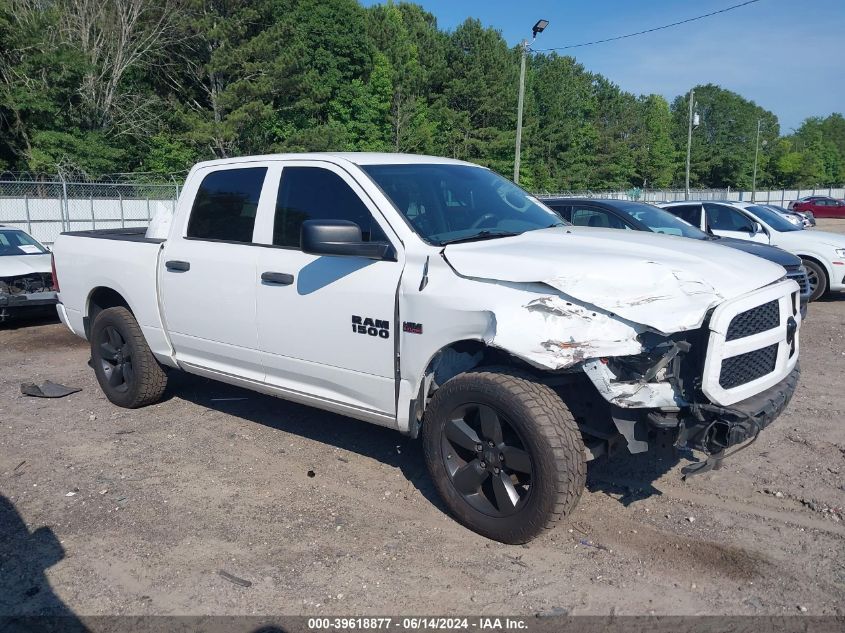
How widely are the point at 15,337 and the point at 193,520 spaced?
6.79 m

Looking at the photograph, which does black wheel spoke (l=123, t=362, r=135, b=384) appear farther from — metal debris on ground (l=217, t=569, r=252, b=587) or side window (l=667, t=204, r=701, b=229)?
side window (l=667, t=204, r=701, b=229)

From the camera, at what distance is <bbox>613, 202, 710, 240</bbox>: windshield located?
9.05 metres

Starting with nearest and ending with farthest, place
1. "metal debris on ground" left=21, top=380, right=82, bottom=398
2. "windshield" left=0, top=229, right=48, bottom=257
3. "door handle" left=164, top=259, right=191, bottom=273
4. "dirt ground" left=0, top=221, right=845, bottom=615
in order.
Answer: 1. "dirt ground" left=0, top=221, right=845, bottom=615
2. "door handle" left=164, top=259, right=191, bottom=273
3. "metal debris on ground" left=21, top=380, right=82, bottom=398
4. "windshield" left=0, top=229, right=48, bottom=257

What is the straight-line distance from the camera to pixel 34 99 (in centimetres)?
3197

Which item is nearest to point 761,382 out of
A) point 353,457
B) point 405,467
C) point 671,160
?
point 405,467

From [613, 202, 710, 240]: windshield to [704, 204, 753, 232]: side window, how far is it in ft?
11.7

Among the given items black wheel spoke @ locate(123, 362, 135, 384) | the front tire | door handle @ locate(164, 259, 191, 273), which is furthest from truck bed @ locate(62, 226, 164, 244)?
the front tire

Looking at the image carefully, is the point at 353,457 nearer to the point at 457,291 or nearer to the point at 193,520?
the point at 193,520

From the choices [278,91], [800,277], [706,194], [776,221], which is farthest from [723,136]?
[800,277]

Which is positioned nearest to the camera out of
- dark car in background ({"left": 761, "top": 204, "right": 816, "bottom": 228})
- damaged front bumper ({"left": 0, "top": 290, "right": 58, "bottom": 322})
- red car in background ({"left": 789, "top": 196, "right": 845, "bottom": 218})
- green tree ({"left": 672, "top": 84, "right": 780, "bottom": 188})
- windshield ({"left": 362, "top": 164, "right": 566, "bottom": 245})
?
windshield ({"left": 362, "top": 164, "right": 566, "bottom": 245})

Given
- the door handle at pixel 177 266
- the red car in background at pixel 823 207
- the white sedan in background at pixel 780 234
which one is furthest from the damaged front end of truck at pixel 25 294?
the red car in background at pixel 823 207

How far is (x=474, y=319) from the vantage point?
3586 millimetres

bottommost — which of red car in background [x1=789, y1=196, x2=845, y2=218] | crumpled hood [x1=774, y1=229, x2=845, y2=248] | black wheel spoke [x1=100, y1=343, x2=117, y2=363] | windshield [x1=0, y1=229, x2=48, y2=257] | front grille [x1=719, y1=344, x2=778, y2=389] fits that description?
red car in background [x1=789, y1=196, x2=845, y2=218]

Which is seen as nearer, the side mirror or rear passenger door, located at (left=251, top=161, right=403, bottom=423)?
the side mirror
